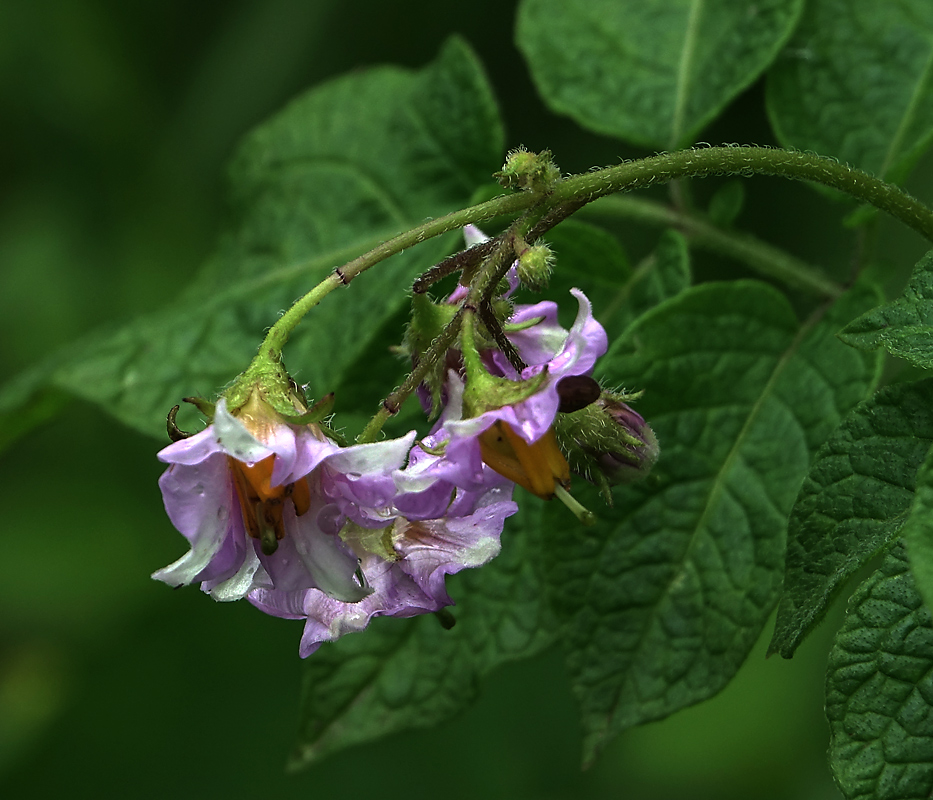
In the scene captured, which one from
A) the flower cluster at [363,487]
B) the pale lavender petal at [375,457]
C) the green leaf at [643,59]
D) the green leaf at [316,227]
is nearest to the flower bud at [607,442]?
the flower cluster at [363,487]

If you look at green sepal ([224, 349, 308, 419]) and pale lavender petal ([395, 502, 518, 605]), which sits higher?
green sepal ([224, 349, 308, 419])

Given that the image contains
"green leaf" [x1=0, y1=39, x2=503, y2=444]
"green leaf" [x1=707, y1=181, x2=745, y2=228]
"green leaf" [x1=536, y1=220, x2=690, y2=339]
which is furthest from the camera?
"green leaf" [x1=0, y1=39, x2=503, y2=444]

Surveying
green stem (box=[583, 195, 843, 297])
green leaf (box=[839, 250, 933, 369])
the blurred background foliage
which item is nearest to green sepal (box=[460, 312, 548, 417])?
green leaf (box=[839, 250, 933, 369])

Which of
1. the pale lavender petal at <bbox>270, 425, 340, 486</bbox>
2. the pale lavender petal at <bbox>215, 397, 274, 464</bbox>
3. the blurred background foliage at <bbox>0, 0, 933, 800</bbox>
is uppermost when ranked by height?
the pale lavender petal at <bbox>215, 397, 274, 464</bbox>

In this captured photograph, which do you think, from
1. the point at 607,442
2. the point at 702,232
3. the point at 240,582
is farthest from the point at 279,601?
the point at 702,232

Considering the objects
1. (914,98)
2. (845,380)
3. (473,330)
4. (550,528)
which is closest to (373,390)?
(550,528)

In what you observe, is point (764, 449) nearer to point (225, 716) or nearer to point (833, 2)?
point (833, 2)

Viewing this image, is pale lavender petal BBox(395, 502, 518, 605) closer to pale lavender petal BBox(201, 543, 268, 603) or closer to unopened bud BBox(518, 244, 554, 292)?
pale lavender petal BBox(201, 543, 268, 603)
